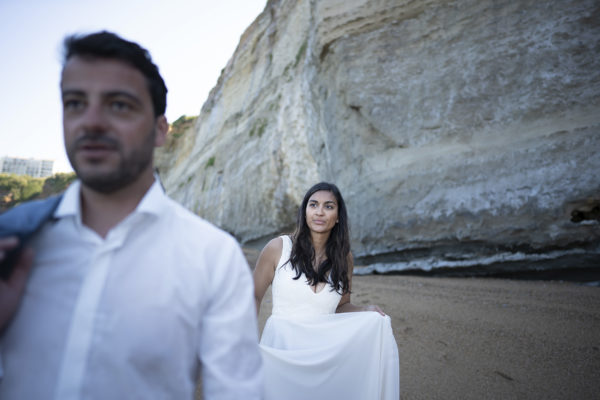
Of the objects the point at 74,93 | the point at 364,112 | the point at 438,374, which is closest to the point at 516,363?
the point at 438,374

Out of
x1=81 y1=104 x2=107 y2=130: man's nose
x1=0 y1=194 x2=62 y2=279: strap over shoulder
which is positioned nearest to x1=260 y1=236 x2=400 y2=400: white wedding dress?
x1=0 y1=194 x2=62 y2=279: strap over shoulder

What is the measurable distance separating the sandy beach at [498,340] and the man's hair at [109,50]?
316 cm

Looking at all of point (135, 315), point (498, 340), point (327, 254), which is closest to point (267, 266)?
point (327, 254)

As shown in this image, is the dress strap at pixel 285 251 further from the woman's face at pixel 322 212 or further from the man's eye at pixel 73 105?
the man's eye at pixel 73 105

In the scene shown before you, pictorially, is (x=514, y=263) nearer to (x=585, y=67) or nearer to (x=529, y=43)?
(x=585, y=67)

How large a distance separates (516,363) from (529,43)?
5948mm

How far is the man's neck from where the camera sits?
1.12 m

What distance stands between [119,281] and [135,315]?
116mm

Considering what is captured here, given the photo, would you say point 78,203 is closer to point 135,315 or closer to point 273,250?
point 135,315

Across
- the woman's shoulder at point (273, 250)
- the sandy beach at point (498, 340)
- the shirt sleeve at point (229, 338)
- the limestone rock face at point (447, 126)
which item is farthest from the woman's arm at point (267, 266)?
the limestone rock face at point (447, 126)

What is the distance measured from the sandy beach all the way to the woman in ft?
2.93

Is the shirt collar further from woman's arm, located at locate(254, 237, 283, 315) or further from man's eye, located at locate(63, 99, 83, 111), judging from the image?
woman's arm, located at locate(254, 237, 283, 315)

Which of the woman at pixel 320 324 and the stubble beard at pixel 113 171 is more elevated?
the stubble beard at pixel 113 171

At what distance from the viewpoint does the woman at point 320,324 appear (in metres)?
2.29
